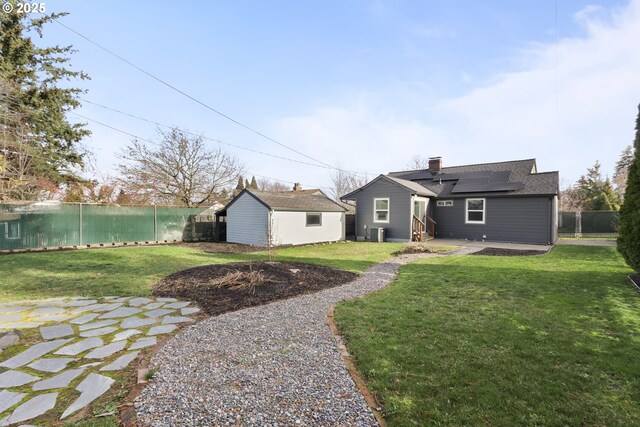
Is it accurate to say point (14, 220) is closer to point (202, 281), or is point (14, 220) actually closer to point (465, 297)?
point (202, 281)

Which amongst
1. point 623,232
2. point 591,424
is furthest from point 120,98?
point 623,232

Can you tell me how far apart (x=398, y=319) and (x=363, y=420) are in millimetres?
2283

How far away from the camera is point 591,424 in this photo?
6.92 feet

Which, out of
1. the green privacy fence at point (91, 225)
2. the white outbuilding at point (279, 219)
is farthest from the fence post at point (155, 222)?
the white outbuilding at point (279, 219)

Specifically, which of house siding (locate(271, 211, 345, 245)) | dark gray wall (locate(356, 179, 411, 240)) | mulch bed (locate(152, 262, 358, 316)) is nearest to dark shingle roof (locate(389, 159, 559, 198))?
dark gray wall (locate(356, 179, 411, 240))

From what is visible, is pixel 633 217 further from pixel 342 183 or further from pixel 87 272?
pixel 342 183

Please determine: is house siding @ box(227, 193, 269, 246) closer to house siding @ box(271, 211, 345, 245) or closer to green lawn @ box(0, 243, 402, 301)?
house siding @ box(271, 211, 345, 245)

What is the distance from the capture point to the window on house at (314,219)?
16.2 meters

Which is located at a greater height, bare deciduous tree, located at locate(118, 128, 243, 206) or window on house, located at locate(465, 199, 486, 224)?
bare deciduous tree, located at locate(118, 128, 243, 206)

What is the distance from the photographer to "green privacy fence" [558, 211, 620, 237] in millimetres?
19763

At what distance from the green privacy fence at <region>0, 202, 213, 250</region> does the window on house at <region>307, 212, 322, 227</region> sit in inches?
245

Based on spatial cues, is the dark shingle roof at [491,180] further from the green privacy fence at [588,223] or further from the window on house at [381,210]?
the green privacy fence at [588,223]

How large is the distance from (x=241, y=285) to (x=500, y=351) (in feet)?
14.4

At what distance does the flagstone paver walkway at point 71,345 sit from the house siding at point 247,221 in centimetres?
934
